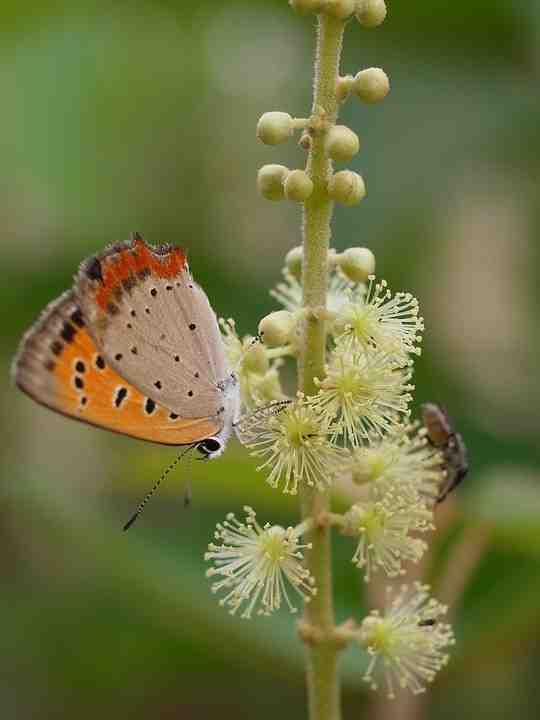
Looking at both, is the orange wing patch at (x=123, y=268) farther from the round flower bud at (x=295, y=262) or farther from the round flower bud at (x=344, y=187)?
the round flower bud at (x=344, y=187)

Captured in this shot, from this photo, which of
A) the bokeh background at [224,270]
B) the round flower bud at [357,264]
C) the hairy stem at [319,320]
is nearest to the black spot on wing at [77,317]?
the hairy stem at [319,320]

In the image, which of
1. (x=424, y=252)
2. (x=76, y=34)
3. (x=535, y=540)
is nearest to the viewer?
(x=535, y=540)

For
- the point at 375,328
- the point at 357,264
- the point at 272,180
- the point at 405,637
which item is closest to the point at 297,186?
the point at 272,180

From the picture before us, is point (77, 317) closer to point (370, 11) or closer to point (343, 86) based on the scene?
point (343, 86)

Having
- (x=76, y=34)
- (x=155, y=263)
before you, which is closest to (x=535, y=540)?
(x=155, y=263)

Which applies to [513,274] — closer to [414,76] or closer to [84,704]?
[414,76]

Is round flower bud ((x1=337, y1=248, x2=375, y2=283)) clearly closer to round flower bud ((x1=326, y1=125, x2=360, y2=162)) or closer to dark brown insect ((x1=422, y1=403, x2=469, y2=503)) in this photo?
round flower bud ((x1=326, y1=125, x2=360, y2=162))

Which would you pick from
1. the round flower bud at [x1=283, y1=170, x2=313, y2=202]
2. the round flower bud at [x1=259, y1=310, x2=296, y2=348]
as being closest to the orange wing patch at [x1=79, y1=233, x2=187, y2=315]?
the round flower bud at [x1=259, y1=310, x2=296, y2=348]
